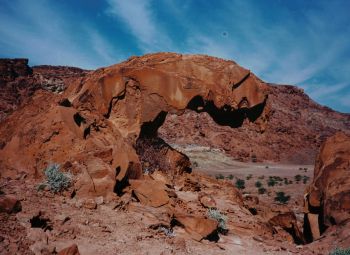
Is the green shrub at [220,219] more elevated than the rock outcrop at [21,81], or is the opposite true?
the rock outcrop at [21,81]

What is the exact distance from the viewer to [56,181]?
7.47 m

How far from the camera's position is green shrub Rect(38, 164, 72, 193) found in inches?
291

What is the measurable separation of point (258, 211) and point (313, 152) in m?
48.5

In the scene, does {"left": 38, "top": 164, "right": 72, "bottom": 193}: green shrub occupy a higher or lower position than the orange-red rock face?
lower

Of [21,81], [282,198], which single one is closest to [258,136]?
[21,81]

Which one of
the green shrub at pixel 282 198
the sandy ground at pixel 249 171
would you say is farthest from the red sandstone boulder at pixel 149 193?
the green shrub at pixel 282 198

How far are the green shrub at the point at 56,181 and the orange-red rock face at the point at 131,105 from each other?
4.21ft

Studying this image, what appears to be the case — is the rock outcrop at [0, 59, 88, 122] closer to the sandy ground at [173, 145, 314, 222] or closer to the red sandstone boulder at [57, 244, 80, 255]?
the sandy ground at [173, 145, 314, 222]

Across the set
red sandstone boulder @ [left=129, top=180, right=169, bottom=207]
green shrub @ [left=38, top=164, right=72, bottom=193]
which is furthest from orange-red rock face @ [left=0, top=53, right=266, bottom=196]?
green shrub @ [left=38, top=164, right=72, bottom=193]

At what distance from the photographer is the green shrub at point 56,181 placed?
7.40 meters

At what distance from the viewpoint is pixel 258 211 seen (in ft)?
39.7

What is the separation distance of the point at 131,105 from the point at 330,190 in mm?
6473

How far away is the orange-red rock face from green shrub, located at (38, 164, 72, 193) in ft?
4.21

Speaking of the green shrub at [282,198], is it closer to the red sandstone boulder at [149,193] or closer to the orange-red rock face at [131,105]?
the orange-red rock face at [131,105]
